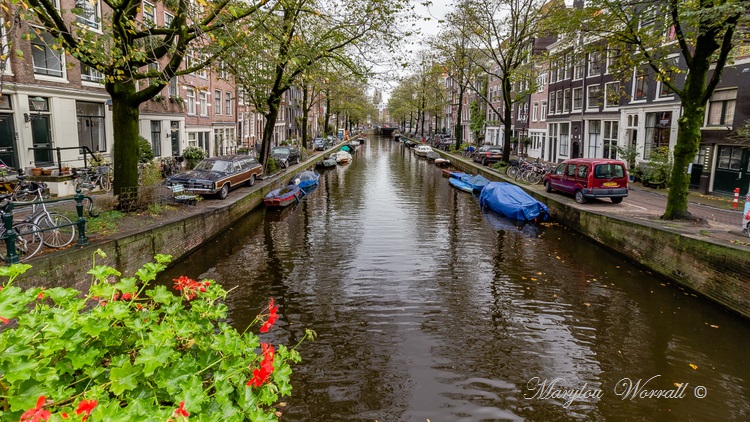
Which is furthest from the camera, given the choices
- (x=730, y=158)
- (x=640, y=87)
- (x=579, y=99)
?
(x=579, y=99)

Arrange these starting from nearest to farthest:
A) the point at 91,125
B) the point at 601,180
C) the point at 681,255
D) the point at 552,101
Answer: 1. the point at 681,255
2. the point at 601,180
3. the point at 91,125
4. the point at 552,101

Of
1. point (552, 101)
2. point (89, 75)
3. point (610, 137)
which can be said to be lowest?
point (610, 137)

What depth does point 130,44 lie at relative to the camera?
11.7 m

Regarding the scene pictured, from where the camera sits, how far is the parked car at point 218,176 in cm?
1755

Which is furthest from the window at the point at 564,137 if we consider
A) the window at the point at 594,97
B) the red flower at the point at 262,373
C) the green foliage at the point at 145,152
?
the red flower at the point at 262,373

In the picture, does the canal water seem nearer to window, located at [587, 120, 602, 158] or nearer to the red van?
the red van

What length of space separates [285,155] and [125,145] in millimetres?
21210

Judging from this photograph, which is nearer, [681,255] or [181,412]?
[181,412]

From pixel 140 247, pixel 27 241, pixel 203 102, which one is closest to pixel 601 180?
pixel 140 247

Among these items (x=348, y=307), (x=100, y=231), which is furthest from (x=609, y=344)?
(x=100, y=231)

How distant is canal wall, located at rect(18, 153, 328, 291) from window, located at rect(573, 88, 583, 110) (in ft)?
93.3

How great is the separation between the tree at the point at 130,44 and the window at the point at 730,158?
20.9m

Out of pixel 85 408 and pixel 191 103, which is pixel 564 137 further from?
pixel 85 408

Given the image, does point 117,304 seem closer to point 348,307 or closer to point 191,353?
point 191,353
